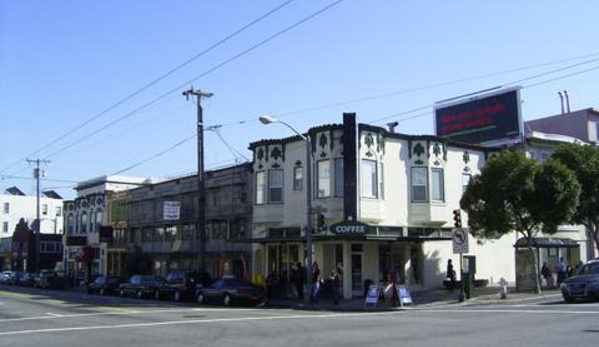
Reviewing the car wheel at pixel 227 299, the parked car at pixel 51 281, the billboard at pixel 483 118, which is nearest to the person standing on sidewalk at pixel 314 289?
the car wheel at pixel 227 299

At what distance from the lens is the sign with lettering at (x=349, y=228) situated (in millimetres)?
29828

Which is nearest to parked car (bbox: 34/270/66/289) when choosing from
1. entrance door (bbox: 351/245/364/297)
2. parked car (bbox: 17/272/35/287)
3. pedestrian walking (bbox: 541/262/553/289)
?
parked car (bbox: 17/272/35/287)

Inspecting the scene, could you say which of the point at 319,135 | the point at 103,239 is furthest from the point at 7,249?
the point at 319,135

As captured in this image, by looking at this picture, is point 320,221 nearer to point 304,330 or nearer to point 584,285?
point 584,285

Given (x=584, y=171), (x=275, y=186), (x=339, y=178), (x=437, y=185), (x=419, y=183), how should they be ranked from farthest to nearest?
1. (x=275, y=186)
2. (x=437, y=185)
3. (x=419, y=183)
4. (x=339, y=178)
5. (x=584, y=171)

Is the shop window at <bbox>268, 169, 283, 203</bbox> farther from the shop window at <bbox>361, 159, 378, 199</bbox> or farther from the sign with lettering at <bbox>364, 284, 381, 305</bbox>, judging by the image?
the sign with lettering at <bbox>364, 284, 381, 305</bbox>

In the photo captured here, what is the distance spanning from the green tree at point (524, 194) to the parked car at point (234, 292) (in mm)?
10928

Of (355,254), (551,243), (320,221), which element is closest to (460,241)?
(320,221)

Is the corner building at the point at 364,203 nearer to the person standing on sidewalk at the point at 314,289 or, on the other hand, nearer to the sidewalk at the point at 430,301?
the person standing on sidewalk at the point at 314,289

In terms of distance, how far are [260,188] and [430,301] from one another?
12.0m

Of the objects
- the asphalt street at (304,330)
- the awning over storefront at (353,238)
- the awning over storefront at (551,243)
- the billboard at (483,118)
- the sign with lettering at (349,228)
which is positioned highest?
the billboard at (483,118)

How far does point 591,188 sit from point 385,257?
1049cm

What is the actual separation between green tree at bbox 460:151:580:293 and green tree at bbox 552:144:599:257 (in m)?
2.35

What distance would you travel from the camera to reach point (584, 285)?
23688 millimetres
